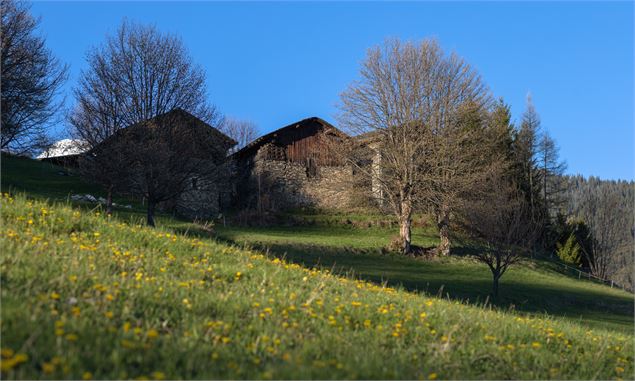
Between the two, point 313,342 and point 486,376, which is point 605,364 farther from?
point 313,342

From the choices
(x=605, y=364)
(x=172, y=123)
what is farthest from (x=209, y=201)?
(x=605, y=364)

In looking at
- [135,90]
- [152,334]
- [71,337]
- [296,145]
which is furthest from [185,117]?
[71,337]

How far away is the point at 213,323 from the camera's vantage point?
683 centimetres

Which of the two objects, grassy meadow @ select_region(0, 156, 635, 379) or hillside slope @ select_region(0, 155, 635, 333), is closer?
grassy meadow @ select_region(0, 156, 635, 379)

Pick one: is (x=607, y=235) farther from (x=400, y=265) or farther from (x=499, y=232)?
(x=499, y=232)

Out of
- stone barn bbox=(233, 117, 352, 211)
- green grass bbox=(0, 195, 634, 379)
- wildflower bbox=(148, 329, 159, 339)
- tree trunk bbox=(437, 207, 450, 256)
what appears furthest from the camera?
stone barn bbox=(233, 117, 352, 211)

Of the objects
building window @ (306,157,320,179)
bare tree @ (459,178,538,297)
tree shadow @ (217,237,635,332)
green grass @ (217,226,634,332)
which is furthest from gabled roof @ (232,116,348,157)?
bare tree @ (459,178,538,297)

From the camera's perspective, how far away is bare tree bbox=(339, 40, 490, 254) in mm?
35062

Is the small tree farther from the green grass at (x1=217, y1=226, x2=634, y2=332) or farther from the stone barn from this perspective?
the stone barn

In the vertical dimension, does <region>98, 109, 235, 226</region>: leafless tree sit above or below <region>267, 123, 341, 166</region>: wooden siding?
below

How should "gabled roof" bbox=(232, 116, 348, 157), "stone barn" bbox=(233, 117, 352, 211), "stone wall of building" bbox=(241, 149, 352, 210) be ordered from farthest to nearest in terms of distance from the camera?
1. "gabled roof" bbox=(232, 116, 348, 157)
2. "stone barn" bbox=(233, 117, 352, 211)
3. "stone wall of building" bbox=(241, 149, 352, 210)

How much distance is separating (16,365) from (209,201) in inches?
1636

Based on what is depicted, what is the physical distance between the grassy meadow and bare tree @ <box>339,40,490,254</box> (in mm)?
24179

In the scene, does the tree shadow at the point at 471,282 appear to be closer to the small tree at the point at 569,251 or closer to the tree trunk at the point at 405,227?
the tree trunk at the point at 405,227
